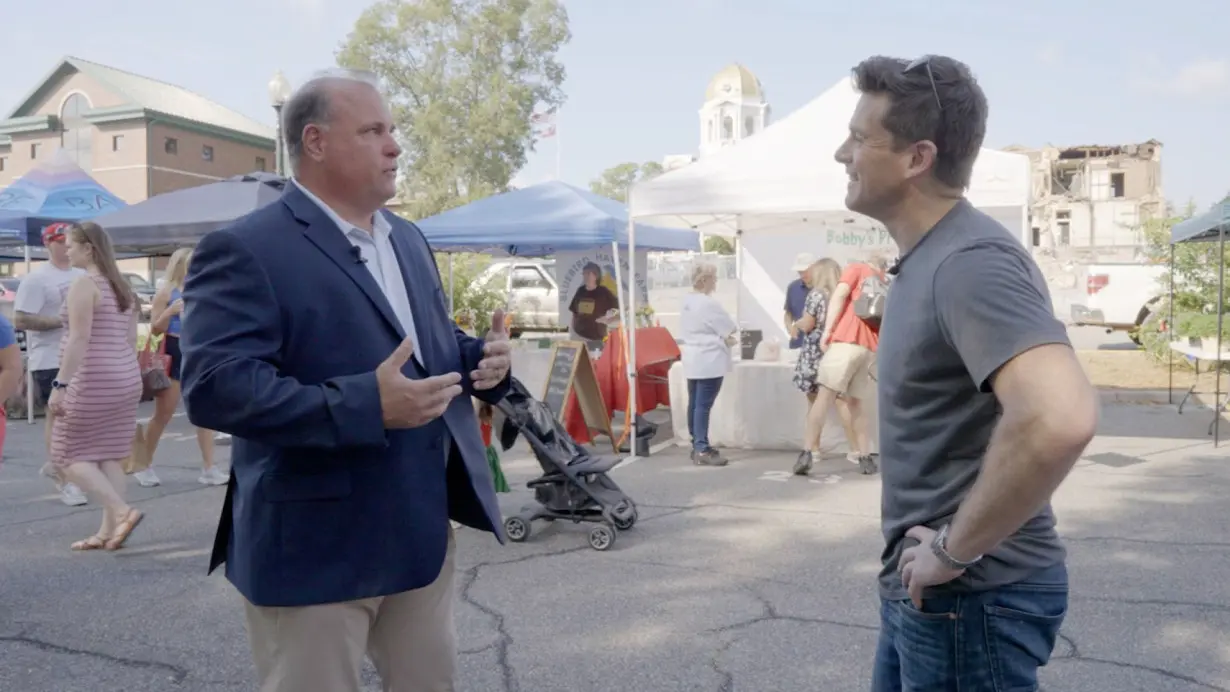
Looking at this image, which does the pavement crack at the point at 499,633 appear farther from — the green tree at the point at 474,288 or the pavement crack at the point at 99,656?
the green tree at the point at 474,288

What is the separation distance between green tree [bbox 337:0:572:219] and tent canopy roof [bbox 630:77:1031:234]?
122ft

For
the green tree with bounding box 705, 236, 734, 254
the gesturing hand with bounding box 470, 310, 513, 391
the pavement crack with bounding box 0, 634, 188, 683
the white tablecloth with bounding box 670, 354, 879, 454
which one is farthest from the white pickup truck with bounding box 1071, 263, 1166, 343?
the green tree with bounding box 705, 236, 734, 254

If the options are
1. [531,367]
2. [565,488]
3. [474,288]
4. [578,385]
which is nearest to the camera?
[565,488]

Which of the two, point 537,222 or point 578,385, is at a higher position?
point 537,222

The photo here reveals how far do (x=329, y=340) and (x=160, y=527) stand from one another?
5157 millimetres

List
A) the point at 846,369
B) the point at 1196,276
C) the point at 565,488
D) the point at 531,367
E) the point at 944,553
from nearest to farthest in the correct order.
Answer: the point at 944,553 → the point at 565,488 → the point at 846,369 → the point at 531,367 → the point at 1196,276

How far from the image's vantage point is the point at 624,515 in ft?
20.6

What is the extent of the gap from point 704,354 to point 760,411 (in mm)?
1148

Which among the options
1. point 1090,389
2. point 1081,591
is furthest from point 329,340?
point 1081,591

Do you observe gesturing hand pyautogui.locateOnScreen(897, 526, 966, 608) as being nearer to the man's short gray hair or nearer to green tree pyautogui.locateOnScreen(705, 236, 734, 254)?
the man's short gray hair

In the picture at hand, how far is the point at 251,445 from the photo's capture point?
7.32 feet

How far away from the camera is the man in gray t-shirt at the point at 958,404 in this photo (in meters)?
1.64

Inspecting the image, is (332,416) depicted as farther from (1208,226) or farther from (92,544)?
(1208,226)

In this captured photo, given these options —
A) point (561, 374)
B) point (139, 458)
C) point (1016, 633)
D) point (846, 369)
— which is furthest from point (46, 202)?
point (1016, 633)
